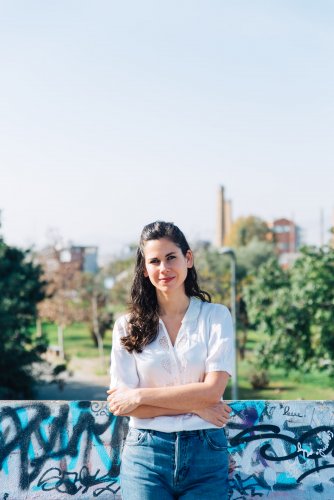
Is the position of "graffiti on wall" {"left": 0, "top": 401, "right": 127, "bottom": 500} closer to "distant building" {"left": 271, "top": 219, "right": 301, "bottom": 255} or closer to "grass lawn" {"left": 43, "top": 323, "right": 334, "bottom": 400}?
"grass lawn" {"left": 43, "top": 323, "right": 334, "bottom": 400}

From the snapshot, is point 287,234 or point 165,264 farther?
point 287,234

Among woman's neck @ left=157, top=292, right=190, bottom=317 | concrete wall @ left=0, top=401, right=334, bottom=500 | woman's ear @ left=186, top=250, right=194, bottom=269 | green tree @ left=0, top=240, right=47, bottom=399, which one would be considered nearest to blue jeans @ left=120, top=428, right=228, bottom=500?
woman's neck @ left=157, top=292, right=190, bottom=317

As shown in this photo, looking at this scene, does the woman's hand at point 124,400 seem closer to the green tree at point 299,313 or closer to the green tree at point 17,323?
the green tree at point 17,323

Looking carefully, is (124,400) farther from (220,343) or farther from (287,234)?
(287,234)

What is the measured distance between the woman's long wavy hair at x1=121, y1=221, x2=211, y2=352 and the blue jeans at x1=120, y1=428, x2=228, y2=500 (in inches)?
16.6

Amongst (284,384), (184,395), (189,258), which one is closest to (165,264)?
(189,258)

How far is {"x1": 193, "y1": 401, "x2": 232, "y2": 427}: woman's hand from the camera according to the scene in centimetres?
280

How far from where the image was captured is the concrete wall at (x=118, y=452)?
3869 millimetres

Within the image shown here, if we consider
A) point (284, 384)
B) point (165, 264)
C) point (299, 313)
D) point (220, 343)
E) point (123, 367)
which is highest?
point (165, 264)

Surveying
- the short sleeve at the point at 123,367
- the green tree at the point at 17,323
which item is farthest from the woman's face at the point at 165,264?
the green tree at the point at 17,323

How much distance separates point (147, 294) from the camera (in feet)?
10.1

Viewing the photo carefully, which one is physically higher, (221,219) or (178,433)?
(221,219)

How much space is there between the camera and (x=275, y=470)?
3881 millimetres

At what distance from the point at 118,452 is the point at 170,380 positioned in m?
1.32
